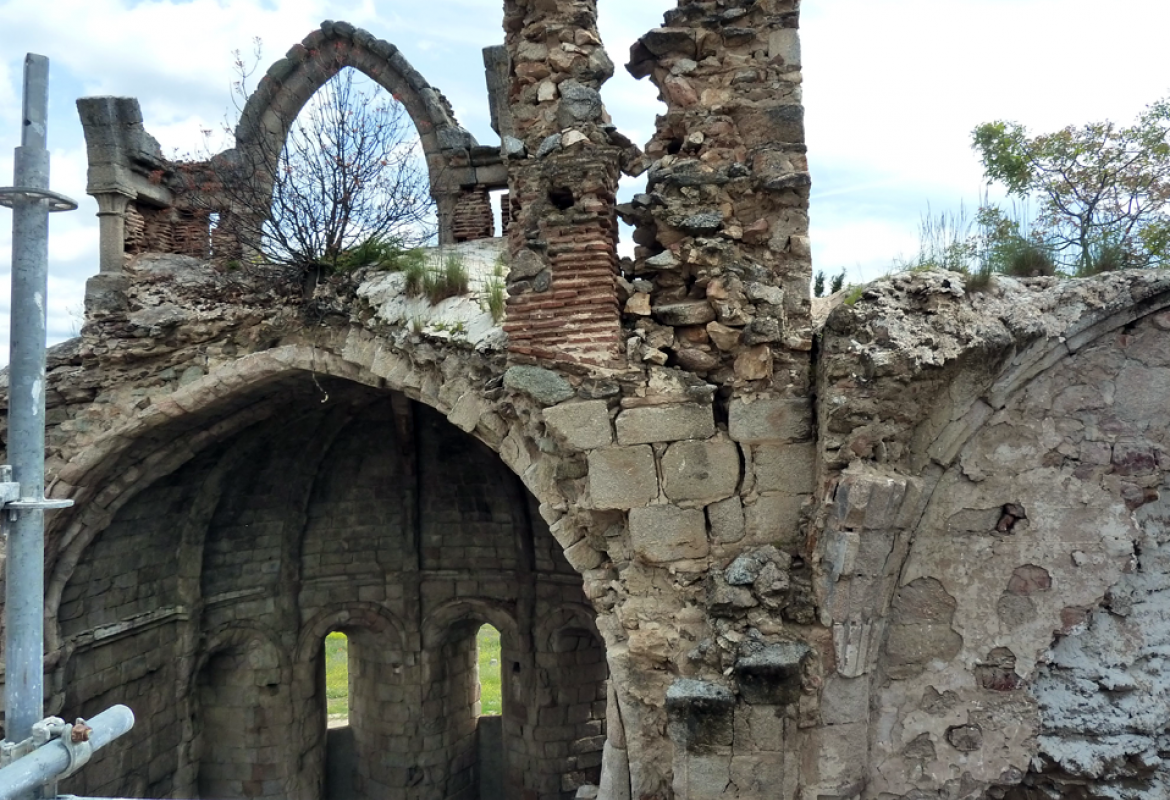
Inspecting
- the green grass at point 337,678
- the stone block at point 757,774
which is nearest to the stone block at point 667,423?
the stone block at point 757,774

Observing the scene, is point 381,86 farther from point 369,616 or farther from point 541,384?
point 369,616

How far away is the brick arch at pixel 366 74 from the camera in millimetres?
Result: 7988

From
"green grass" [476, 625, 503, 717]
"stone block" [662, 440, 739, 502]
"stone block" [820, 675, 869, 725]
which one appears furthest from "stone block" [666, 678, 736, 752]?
"green grass" [476, 625, 503, 717]

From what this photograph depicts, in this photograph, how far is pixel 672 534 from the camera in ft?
13.0

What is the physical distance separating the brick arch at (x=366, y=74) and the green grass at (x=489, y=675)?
21.1ft

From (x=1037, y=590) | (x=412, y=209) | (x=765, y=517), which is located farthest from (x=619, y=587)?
(x=412, y=209)

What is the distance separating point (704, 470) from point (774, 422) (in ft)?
1.31

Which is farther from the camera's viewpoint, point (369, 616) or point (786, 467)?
point (369, 616)

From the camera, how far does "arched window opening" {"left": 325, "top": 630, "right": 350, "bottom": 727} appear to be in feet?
35.4

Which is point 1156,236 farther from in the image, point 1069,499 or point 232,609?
point 232,609

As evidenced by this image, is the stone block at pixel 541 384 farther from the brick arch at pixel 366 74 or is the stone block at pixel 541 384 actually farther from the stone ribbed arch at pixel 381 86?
the brick arch at pixel 366 74

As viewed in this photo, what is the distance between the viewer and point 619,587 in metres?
4.13

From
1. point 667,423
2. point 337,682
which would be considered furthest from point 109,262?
point 337,682

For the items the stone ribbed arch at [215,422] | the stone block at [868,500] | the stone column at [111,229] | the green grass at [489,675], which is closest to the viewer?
the stone block at [868,500]
